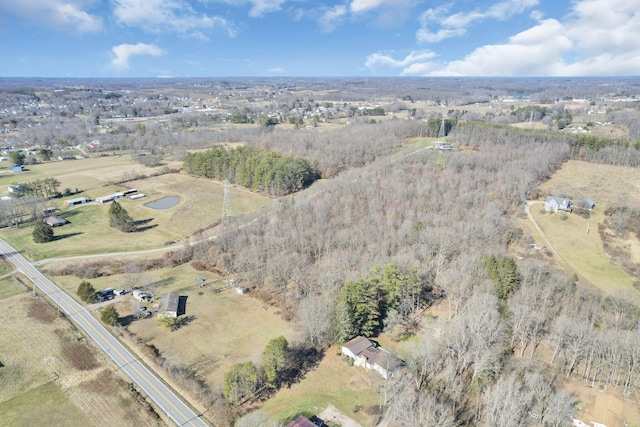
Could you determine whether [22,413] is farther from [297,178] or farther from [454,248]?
[297,178]

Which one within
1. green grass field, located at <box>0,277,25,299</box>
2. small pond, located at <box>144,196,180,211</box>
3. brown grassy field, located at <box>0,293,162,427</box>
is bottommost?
brown grassy field, located at <box>0,293,162,427</box>

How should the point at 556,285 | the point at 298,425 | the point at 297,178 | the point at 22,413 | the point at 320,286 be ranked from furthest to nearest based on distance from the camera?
the point at 297,178 → the point at 320,286 → the point at 556,285 → the point at 22,413 → the point at 298,425

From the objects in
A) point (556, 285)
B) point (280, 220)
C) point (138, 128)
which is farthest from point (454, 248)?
point (138, 128)

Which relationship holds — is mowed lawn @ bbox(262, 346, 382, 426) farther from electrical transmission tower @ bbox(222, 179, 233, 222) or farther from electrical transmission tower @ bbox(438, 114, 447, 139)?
electrical transmission tower @ bbox(438, 114, 447, 139)

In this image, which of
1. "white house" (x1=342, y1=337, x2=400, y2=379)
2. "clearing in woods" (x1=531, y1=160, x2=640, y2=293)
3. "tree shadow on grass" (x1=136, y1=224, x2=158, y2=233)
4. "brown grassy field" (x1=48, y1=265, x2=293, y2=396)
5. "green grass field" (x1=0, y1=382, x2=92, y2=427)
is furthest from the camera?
"tree shadow on grass" (x1=136, y1=224, x2=158, y2=233)

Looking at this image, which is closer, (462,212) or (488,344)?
(488,344)

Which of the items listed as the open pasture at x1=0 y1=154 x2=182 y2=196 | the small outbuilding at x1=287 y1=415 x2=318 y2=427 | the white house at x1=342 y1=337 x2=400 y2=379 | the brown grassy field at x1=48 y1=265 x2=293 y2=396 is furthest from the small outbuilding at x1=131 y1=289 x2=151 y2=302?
the open pasture at x1=0 y1=154 x2=182 y2=196

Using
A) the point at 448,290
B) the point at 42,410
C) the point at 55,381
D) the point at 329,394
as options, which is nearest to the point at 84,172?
the point at 55,381
